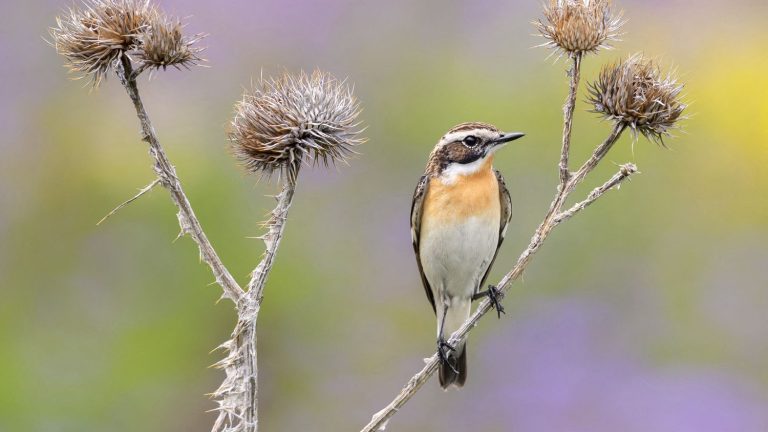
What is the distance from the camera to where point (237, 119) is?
190 inches

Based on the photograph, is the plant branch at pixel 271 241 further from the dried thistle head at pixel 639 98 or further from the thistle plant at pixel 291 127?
the dried thistle head at pixel 639 98

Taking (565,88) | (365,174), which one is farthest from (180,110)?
(565,88)

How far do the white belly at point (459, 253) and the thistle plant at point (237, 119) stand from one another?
1.85 meters

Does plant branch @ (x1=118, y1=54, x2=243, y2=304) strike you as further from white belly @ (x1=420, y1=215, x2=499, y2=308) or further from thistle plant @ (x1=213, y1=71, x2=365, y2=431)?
white belly @ (x1=420, y1=215, x2=499, y2=308)

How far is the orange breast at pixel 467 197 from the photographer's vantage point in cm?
659

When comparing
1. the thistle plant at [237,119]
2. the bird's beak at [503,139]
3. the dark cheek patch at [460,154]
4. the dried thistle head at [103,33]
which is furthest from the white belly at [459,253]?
the dried thistle head at [103,33]

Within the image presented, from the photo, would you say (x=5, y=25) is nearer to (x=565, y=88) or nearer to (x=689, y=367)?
(x=565, y=88)

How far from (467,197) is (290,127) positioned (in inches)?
85.6

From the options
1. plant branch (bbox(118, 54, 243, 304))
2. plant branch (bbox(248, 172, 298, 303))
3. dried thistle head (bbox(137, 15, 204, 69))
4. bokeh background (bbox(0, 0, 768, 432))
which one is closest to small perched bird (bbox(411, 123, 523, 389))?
bokeh background (bbox(0, 0, 768, 432))

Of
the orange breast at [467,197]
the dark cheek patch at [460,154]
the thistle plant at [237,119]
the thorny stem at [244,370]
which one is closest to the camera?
the thorny stem at [244,370]

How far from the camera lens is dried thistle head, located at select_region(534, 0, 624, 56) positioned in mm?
4668

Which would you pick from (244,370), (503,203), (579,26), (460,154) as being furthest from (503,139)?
(244,370)

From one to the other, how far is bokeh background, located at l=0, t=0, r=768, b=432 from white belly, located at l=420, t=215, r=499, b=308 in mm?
1184

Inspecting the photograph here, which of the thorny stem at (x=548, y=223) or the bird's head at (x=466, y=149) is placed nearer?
the thorny stem at (x=548, y=223)
